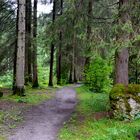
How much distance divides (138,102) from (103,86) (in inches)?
464

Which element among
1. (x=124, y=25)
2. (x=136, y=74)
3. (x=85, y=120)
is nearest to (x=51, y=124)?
(x=85, y=120)

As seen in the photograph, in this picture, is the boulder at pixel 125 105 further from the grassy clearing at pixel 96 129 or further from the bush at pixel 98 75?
the bush at pixel 98 75

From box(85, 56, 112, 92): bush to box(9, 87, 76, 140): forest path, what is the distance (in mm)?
7956

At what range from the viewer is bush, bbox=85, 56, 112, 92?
22250mm

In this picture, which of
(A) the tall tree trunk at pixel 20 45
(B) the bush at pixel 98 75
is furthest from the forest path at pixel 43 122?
(B) the bush at pixel 98 75

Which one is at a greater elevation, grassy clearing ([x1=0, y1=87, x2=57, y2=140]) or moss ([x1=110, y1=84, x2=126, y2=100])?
moss ([x1=110, y1=84, x2=126, y2=100])

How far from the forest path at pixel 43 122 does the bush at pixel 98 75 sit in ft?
26.1

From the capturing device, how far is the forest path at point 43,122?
354 inches

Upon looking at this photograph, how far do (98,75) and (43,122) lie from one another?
476 inches

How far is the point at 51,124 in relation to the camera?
10516mm

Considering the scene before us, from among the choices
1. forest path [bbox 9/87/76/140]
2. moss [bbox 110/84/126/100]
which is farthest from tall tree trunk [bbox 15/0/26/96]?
moss [bbox 110/84/126/100]

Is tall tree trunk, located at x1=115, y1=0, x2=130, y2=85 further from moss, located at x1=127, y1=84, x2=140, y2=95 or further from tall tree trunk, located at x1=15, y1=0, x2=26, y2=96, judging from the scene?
tall tree trunk, located at x1=15, y1=0, x2=26, y2=96

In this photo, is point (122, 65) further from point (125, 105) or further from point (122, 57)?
point (125, 105)

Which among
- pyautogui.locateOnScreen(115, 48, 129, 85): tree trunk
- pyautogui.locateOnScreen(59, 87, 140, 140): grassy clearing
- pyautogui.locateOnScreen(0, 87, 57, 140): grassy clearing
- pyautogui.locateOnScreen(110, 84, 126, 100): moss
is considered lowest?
pyautogui.locateOnScreen(59, 87, 140, 140): grassy clearing
